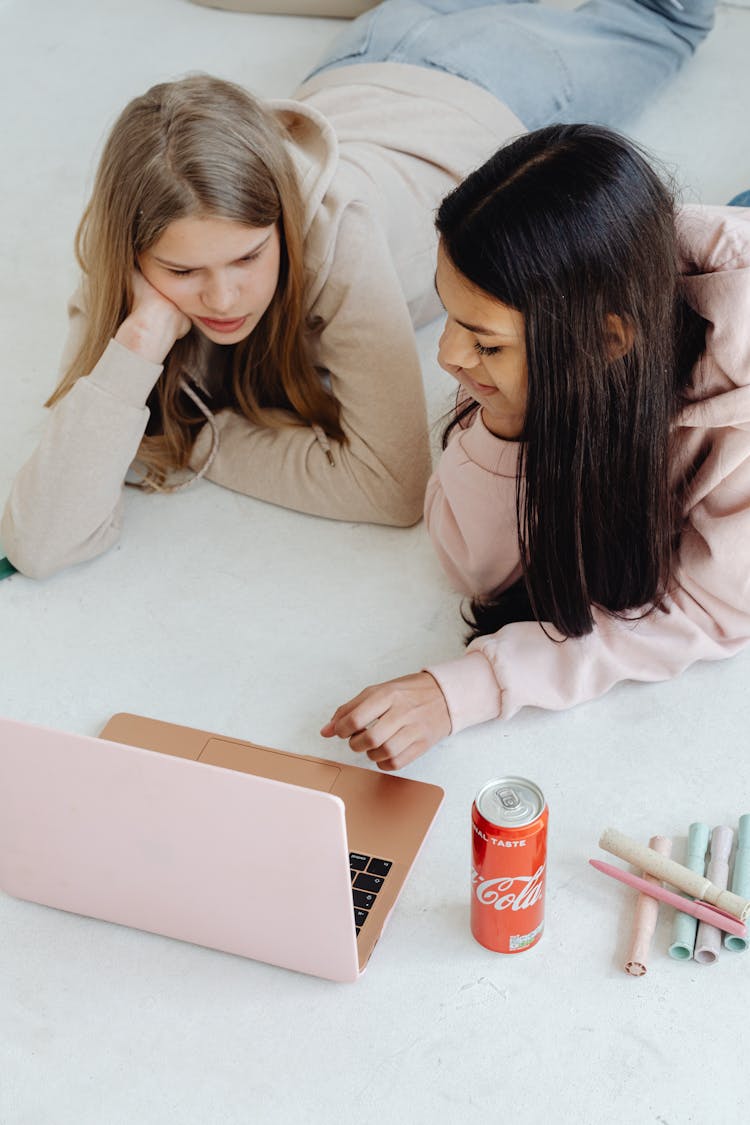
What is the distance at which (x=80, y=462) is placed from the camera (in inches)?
55.4

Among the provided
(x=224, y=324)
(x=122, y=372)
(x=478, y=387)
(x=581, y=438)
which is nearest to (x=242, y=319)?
(x=224, y=324)

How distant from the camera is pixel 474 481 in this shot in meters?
1.29

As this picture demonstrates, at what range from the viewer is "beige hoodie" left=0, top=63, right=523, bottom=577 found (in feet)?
4.61

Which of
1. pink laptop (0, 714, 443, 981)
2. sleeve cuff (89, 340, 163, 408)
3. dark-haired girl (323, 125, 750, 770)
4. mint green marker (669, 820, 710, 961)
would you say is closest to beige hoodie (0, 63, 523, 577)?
sleeve cuff (89, 340, 163, 408)

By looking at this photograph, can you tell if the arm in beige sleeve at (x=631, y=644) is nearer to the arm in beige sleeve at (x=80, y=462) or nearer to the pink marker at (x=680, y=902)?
the pink marker at (x=680, y=902)

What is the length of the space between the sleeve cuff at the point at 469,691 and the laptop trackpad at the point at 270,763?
12 centimetres

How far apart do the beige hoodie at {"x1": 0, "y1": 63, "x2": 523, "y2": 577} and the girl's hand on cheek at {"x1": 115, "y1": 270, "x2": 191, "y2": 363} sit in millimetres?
15

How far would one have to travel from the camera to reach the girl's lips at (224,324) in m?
1.40

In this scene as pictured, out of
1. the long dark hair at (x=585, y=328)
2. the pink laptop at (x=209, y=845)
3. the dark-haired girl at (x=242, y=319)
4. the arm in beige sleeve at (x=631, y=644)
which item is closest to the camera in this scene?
the pink laptop at (x=209, y=845)

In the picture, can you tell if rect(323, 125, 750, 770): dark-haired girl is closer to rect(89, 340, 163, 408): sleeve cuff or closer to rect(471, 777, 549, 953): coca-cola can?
rect(471, 777, 549, 953): coca-cola can

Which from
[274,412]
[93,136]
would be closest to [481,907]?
[274,412]

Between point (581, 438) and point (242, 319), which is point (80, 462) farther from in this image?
point (581, 438)

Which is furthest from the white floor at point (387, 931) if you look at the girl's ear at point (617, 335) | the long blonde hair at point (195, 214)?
the girl's ear at point (617, 335)

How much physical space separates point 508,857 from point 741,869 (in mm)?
235
